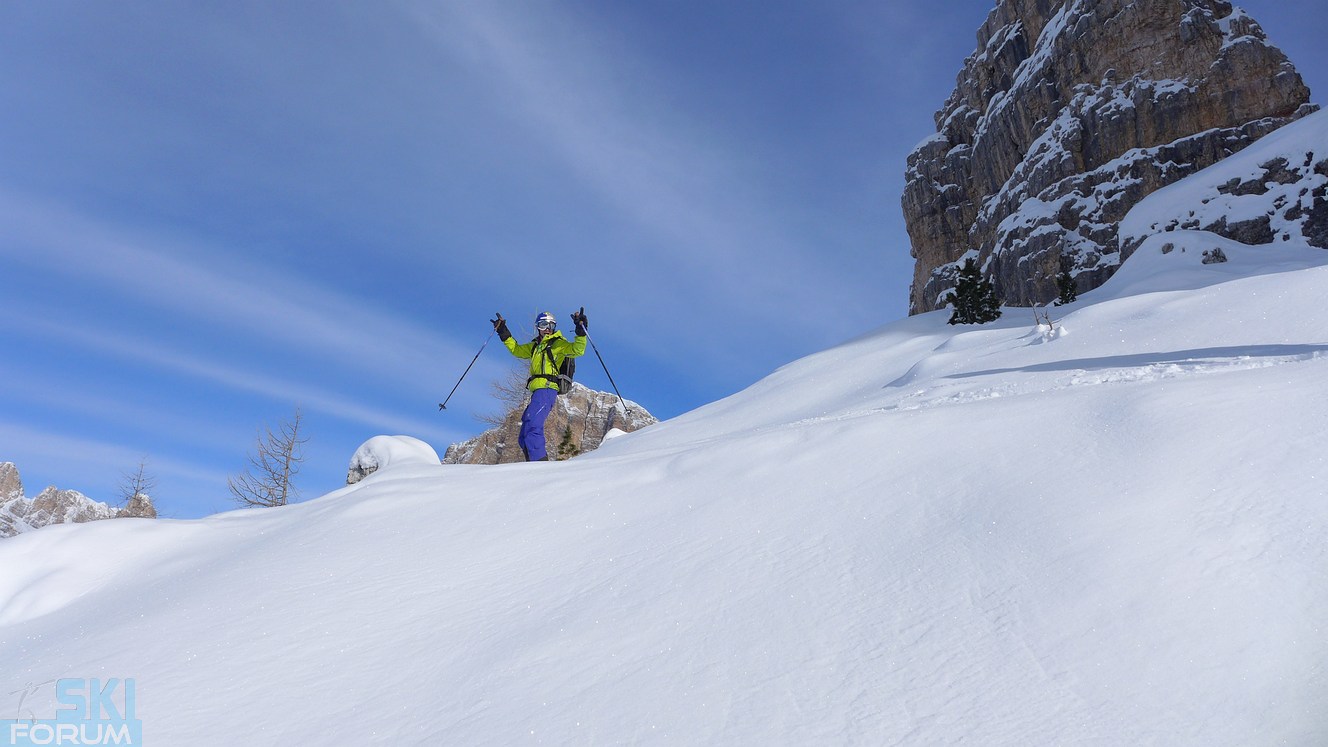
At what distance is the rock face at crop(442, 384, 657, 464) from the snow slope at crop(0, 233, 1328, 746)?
21.2 meters

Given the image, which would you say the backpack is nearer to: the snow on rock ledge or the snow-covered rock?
the snow on rock ledge

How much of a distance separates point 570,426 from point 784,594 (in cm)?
2528

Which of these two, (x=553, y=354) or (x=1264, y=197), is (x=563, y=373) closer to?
(x=553, y=354)

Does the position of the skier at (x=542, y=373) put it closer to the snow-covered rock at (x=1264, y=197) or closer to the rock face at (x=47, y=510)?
the snow-covered rock at (x=1264, y=197)

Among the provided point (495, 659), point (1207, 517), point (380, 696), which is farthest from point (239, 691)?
point (1207, 517)

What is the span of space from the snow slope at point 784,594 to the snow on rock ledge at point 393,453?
6.86ft

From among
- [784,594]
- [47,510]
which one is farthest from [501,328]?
[47,510]

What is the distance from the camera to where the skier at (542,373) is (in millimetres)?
8703

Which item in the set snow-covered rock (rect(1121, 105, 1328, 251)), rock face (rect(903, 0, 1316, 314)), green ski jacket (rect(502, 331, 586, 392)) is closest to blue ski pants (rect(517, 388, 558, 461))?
green ski jacket (rect(502, 331, 586, 392))

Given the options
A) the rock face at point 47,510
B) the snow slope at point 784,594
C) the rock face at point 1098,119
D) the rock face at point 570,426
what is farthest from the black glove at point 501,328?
the rock face at point 47,510

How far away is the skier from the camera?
870 cm

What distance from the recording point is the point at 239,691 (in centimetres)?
238

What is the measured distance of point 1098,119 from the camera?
116 feet

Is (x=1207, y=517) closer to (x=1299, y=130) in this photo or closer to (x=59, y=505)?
(x=1299, y=130)
